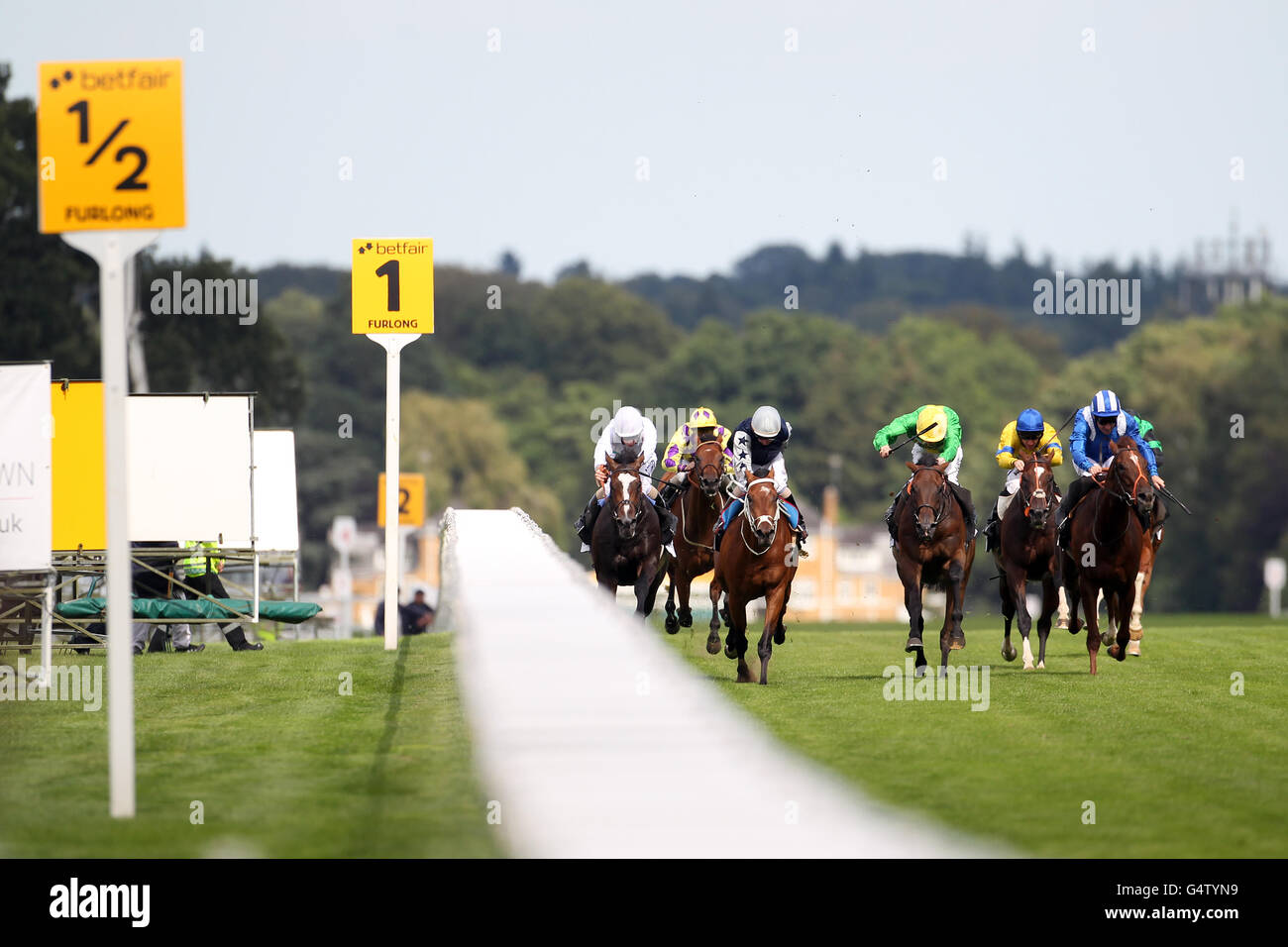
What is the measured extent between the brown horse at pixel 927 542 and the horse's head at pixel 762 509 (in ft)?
3.99

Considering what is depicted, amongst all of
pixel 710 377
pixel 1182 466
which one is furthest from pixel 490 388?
pixel 1182 466

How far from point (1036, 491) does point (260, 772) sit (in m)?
8.10

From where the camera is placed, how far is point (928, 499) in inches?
626

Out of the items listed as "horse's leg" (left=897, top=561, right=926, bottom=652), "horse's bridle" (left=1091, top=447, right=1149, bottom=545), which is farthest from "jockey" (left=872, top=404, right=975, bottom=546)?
"horse's bridle" (left=1091, top=447, right=1149, bottom=545)

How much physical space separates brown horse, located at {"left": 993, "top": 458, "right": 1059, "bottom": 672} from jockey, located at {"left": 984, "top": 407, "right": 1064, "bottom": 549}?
199 millimetres

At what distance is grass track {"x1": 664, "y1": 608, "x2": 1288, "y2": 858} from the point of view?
29.5 feet

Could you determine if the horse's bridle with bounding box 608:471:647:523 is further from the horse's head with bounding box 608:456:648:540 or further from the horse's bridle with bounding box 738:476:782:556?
the horse's bridle with bounding box 738:476:782:556

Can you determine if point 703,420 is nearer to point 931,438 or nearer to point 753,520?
point 931,438

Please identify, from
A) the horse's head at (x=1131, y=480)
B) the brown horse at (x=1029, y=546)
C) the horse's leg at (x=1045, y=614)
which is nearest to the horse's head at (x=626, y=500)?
the brown horse at (x=1029, y=546)

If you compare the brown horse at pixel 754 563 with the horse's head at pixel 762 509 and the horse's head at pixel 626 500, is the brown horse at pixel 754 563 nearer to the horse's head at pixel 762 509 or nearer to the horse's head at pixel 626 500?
the horse's head at pixel 762 509

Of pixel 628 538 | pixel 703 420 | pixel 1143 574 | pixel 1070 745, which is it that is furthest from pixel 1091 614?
pixel 1070 745

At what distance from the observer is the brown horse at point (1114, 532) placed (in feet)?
53.0
